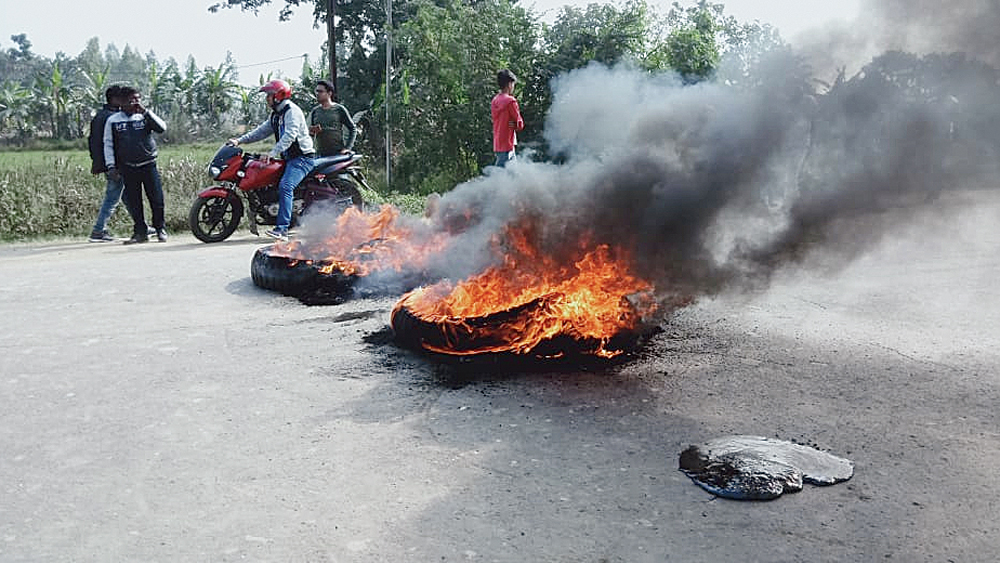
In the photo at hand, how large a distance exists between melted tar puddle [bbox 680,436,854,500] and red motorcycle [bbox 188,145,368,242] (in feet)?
26.8

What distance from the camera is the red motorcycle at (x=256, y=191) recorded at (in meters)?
10.7

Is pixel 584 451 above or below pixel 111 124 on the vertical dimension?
below

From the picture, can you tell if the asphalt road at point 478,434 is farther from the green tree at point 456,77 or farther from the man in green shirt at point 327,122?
the green tree at point 456,77

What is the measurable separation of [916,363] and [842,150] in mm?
1667

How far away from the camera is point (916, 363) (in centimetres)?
524

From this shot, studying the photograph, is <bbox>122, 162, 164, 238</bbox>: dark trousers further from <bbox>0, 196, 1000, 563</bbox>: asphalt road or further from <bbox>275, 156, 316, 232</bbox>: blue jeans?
<bbox>0, 196, 1000, 563</bbox>: asphalt road

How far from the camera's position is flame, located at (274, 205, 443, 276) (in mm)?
7762

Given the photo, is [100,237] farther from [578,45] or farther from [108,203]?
[578,45]

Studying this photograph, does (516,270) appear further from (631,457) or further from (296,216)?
(296,216)

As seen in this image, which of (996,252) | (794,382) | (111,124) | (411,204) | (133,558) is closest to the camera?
(133,558)

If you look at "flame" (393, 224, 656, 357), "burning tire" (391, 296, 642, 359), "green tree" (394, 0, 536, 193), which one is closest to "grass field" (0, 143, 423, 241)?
"green tree" (394, 0, 536, 193)

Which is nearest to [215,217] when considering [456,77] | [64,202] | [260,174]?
[260,174]

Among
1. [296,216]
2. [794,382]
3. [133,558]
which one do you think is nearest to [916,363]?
[794,382]

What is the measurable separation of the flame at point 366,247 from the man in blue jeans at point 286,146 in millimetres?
2287
